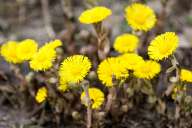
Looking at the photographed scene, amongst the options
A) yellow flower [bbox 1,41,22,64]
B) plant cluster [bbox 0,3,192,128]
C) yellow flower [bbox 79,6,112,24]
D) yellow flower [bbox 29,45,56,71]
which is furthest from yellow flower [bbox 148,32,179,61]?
yellow flower [bbox 1,41,22,64]

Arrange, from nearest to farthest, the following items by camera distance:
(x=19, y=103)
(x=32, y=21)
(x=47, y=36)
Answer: (x=19, y=103)
(x=47, y=36)
(x=32, y=21)

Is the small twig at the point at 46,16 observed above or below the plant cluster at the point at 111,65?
above

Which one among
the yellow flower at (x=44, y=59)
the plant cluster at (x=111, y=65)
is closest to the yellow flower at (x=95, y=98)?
the plant cluster at (x=111, y=65)

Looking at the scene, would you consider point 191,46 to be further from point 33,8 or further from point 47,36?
point 33,8

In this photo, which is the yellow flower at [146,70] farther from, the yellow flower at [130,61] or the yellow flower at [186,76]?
the yellow flower at [186,76]

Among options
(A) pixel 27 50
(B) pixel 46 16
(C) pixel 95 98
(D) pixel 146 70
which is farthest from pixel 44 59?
(B) pixel 46 16

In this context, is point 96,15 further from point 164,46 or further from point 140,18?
point 164,46

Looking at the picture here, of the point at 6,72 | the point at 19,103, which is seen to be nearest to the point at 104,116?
the point at 19,103
